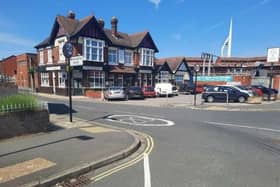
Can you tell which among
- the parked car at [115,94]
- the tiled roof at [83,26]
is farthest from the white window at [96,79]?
the parked car at [115,94]

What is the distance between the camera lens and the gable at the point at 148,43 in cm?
3592

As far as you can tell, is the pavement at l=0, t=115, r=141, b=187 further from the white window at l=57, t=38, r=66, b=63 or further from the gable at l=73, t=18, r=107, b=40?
the white window at l=57, t=38, r=66, b=63

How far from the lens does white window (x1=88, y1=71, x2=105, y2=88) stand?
94.9 ft

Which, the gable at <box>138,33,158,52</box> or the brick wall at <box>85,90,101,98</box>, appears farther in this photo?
the gable at <box>138,33,158,52</box>

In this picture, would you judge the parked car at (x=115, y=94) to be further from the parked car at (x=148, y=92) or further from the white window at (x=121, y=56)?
the white window at (x=121, y=56)

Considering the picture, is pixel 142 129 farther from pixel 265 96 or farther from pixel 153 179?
pixel 265 96

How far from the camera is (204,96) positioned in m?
21.8

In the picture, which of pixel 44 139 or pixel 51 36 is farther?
pixel 51 36

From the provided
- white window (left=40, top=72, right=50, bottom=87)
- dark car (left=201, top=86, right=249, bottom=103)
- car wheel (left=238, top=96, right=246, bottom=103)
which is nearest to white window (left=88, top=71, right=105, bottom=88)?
white window (left=40, top=72, right=50, bottom=87)

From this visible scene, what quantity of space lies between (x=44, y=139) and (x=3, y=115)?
59.8 inches

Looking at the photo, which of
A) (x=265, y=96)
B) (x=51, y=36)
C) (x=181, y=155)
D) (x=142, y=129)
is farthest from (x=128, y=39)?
(x=181, y=155)

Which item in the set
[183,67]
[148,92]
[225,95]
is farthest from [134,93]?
Result: [183,67]

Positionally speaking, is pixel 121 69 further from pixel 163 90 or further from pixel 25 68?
pixel 25 68

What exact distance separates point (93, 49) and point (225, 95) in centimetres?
1849
